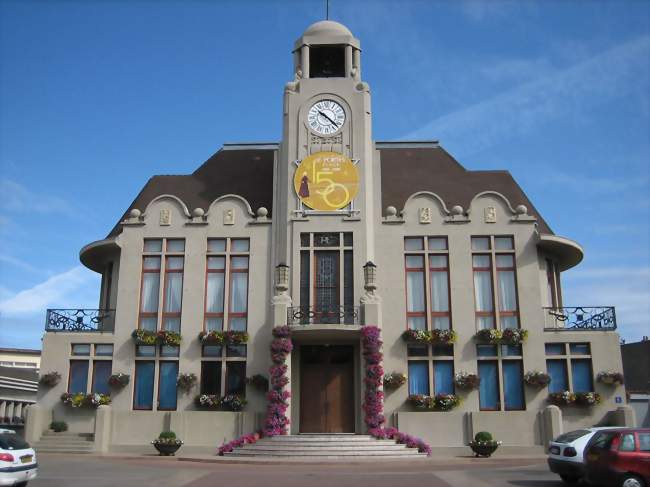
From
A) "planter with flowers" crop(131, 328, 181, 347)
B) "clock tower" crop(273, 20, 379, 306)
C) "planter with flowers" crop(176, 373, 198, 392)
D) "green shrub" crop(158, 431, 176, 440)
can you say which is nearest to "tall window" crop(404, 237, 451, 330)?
"clock tower" crop(273, 20, 379, 306)

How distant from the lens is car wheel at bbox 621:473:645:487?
1379 cm

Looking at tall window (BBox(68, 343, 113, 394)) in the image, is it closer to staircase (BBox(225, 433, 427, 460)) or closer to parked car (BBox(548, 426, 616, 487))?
staircase (BBox(225, 433, 427, 460))

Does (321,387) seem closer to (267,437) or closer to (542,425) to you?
(267,437)

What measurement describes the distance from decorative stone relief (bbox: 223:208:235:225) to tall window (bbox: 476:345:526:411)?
1112 cm

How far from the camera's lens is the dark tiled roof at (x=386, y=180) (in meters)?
31.1

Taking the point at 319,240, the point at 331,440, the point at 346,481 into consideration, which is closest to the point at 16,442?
the point at 346,481

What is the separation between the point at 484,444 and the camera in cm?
2350

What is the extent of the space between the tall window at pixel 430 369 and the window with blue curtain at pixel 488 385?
114 cm

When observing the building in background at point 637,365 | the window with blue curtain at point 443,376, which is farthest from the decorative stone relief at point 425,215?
the building in background at point 637,365

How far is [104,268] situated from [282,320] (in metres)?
10.9

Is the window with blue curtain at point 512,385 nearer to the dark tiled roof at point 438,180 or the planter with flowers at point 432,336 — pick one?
the planter with flowers at point 432,336

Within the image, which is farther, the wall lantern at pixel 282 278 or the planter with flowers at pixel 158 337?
the planter with flowers at pixel 158 337

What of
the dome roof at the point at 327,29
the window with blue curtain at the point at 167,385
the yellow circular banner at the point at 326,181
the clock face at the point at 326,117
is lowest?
the window with blue curtain at the point at 167,385

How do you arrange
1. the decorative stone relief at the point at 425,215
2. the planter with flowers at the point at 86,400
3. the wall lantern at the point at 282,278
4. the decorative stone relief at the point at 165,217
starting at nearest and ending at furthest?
1. the wall lantern at the point at 282,278
2. the planter with flowers at the point at 86,400
3. the decorative stone relief at the point at 425,215
4. the decorative stone relief at the point at 165,217
